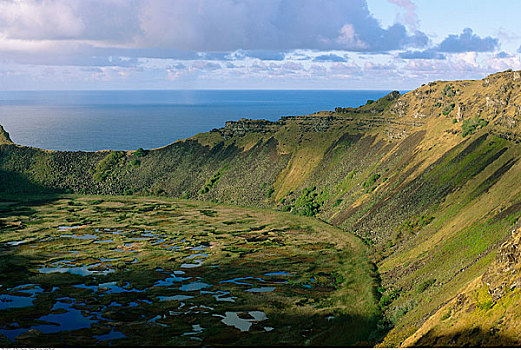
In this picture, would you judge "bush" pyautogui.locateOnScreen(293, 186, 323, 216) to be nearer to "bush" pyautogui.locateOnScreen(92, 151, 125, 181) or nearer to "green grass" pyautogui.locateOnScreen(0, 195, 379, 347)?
"green grass" pyautogui.locateOnScreen(0, 195, 379, 347)

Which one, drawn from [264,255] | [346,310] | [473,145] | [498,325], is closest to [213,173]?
[264,255]

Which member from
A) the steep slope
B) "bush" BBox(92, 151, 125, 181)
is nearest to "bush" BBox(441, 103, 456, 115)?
the steep slope

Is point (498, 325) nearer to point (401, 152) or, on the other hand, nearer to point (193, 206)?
point (401, 152)

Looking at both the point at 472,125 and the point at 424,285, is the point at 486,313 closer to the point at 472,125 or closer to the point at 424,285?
the point at 424,285

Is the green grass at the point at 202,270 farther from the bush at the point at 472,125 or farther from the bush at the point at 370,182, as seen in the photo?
the bush at the point at 472,125

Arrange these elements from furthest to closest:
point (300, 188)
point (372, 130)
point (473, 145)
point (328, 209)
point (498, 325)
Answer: point (372, 130), point (300, 188), point (328, 209), point (473, 145), point (498, 325)

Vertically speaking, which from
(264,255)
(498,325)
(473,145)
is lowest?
(264,255)

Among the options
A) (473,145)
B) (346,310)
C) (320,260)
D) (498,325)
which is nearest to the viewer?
(498,325)

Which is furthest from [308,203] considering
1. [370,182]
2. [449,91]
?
[449,91]

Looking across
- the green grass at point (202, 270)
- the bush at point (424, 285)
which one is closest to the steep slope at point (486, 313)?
the green grass at point (202, 270)
